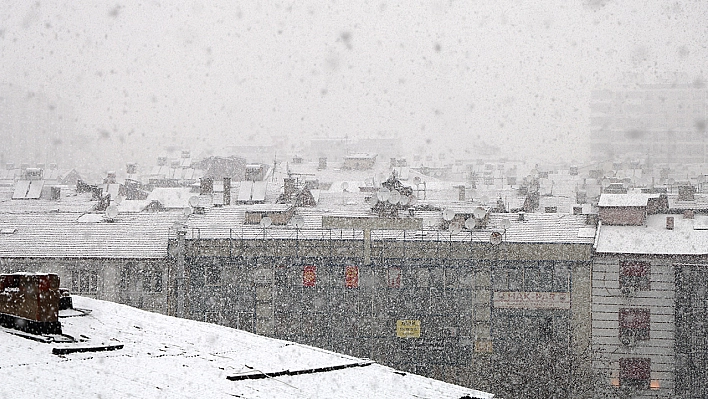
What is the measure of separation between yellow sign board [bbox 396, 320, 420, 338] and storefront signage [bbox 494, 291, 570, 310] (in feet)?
8.63

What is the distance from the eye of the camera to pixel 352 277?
30.9m

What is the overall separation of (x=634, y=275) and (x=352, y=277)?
8954 mm

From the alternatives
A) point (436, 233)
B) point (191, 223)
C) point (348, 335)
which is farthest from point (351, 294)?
point (191, 223)

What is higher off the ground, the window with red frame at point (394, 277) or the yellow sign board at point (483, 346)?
the window with red frame at point (394, 277)

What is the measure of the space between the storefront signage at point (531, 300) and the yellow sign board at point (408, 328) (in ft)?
8.63

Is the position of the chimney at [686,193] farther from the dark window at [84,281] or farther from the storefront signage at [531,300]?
the dark window at [84,281]

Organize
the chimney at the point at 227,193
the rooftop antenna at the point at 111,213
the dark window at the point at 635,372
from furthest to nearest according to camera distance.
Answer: the chimney at the point at 227,193, the rooftop antenna at the point at 111,213, the dark window at the point at 635,372

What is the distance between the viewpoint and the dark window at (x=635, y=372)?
94.9 feet

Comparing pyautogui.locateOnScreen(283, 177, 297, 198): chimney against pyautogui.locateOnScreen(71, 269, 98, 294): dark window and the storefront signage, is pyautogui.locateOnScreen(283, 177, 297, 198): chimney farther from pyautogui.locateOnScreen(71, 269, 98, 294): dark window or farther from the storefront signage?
the storefront signage

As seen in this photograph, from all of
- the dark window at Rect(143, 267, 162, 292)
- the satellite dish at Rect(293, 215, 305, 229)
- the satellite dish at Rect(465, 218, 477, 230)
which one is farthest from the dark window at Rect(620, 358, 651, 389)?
the dark window at Rect(143, 267, 162, 292)

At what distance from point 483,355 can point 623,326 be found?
4429 mm

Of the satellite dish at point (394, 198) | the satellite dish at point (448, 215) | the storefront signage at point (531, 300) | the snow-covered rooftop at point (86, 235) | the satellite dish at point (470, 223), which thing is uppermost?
the satellite dish at point (394, 198)

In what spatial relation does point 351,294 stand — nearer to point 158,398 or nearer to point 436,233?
point 436,233

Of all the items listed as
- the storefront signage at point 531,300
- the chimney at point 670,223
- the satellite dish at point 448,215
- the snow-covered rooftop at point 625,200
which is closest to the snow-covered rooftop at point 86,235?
the satellite dish at point 448,215
